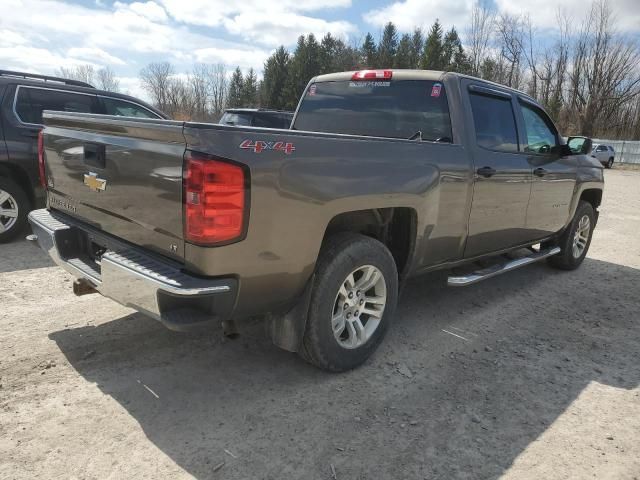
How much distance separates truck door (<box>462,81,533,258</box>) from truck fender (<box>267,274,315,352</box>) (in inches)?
69.1

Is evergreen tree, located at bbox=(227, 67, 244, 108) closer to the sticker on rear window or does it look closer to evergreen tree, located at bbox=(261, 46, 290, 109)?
evergreen tree, located at bbox=(261, 46, 290, 109)

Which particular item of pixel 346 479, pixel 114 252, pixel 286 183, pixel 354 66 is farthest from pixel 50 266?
pixel 354 66

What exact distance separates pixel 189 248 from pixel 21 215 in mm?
4533

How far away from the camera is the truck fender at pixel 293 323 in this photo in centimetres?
289

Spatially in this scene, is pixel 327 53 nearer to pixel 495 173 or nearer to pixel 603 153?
pixel 603 153

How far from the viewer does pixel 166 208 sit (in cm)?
250

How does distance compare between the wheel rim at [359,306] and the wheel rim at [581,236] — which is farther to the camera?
the wheel rim at [581,236]

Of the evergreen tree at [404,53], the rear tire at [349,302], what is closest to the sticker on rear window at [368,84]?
the rear tire at [349,302]

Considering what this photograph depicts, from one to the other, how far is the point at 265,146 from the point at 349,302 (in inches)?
49.7

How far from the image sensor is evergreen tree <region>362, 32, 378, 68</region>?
224 ft

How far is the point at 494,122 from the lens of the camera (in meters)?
4.31

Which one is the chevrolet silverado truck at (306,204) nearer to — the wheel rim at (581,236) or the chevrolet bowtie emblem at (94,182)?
the chevrolet bowtie emblem at (94,182)

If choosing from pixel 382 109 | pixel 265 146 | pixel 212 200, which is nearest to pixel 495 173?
pixel 382 109

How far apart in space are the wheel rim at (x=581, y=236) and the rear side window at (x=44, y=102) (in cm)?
645
